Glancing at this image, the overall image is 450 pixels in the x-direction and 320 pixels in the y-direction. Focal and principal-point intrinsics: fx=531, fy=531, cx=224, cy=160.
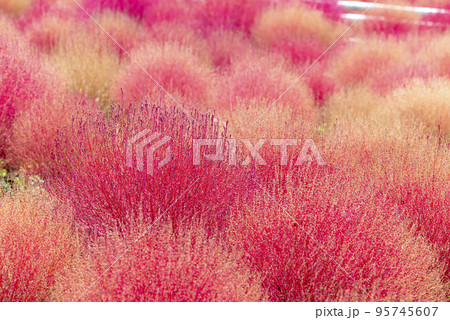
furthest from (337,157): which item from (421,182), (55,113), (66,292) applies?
(55,113)

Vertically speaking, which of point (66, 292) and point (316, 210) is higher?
point (316, 210)

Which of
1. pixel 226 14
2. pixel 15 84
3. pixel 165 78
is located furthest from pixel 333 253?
pixel 226 14

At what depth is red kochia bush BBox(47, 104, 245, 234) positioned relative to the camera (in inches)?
173

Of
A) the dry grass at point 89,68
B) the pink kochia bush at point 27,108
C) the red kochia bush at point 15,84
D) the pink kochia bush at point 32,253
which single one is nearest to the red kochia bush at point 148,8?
the dry grass at point 89,68

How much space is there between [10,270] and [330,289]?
91.7 inches

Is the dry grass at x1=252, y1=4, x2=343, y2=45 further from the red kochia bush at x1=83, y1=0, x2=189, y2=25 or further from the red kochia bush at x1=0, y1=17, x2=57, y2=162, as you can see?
the red kochia bush at x1=0, y1=17, x2=57, y2=162

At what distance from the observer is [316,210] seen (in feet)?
13.2

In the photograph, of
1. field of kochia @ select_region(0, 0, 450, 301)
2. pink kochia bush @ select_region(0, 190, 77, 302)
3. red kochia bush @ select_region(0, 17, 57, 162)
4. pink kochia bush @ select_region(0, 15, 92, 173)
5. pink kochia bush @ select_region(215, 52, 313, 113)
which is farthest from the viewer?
pink kochia bush @ select_region(215, 52, 313, 113)

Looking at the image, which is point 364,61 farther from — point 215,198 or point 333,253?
point 333,253

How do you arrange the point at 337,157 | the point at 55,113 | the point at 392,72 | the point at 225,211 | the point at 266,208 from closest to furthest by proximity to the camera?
1. the point at 266,208
2. the point at 225,211
3. the point at 337,157
4. the point at 55,113
5. the point at 392,72

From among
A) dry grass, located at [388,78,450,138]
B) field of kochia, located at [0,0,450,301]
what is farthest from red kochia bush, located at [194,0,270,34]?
dry grass, located at [388,78,450,138]
